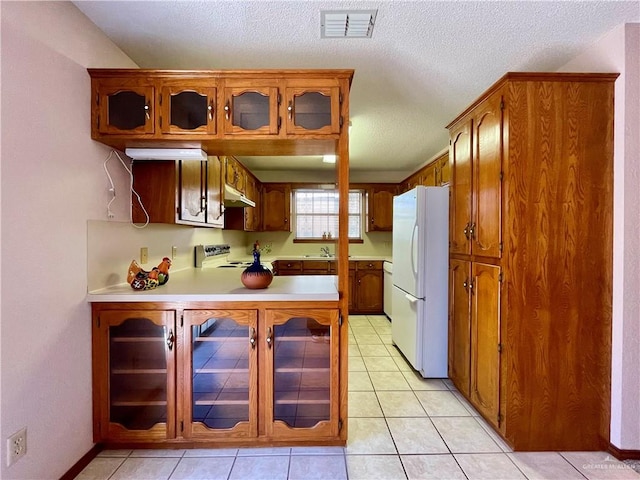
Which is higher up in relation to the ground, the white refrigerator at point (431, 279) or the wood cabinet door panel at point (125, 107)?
the wood cabinet door panel at point (125, 107)

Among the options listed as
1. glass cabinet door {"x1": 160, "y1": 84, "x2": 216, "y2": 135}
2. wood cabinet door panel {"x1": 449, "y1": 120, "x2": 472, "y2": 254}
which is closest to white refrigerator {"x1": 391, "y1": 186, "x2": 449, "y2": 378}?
wood cabinet door panel {"x1": 449, "y1": 120, "x2": 472, "y2": 254}

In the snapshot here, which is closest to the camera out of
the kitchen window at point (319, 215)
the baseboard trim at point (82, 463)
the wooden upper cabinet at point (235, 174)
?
the baseboard trim at point (82, 463)

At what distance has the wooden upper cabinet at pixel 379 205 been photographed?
523 cm

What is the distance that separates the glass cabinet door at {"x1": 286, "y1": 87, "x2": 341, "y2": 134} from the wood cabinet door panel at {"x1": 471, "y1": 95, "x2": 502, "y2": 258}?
1.01 metres

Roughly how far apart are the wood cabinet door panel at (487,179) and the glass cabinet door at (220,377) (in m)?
1.56

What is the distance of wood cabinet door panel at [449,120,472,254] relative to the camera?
7.43 ft

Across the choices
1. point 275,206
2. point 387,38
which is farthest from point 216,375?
point 275,206

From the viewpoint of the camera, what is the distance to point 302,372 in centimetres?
182

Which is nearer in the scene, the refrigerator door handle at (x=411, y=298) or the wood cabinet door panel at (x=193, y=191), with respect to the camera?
the wood cabinet door panel at (x=193, y=191)

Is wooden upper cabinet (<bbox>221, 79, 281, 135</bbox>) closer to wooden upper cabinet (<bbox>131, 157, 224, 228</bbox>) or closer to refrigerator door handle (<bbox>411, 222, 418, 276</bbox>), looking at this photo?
wooden upper cabinet (<bbox>131, 157, 224, 228</bbox>)

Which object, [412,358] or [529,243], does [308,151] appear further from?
[412,358]

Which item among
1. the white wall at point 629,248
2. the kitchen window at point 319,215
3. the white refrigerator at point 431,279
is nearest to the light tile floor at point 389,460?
the white wall at point 629,248

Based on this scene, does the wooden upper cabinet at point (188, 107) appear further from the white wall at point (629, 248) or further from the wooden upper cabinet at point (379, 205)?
the wooden upper cabinet at point (379, 205)

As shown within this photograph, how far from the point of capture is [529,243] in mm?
1785
